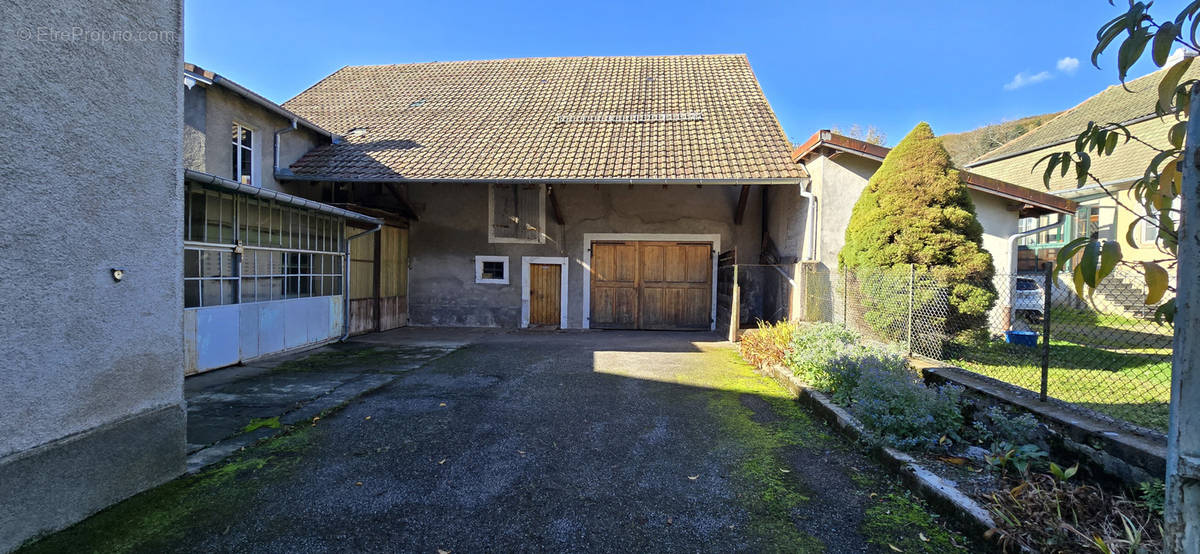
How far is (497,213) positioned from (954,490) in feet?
32.3

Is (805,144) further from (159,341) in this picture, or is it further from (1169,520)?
(159,341)

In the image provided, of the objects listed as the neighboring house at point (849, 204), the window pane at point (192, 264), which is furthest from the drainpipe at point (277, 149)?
the neighboring house at point (849, 204)

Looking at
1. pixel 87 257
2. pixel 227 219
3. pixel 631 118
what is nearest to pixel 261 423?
pixel 87 257

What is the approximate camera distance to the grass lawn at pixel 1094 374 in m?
4.72

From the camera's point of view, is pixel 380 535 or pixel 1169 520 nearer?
pixel 1169 520

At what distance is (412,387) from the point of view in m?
5.94

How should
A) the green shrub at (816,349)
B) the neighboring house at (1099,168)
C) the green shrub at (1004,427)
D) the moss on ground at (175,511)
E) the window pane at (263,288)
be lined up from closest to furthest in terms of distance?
the moss on ground at (175,511) < the green shrub at (1004,427) < the green shrub at (816,349) < the window pane at (263,288) < the neighboring house at (1099,168)

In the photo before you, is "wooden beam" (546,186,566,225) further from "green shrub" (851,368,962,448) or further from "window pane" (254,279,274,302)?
"green shrub" (851,368,962,448)

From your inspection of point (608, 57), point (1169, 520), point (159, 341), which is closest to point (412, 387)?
point (159, 341)

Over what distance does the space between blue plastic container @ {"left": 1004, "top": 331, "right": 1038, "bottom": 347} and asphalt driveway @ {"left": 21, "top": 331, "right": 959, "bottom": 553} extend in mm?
4984

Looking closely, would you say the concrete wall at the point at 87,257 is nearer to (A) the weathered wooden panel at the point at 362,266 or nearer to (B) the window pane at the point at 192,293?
(B) the window pane at the point at 192,293

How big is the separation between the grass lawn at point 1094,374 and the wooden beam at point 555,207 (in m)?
7.54

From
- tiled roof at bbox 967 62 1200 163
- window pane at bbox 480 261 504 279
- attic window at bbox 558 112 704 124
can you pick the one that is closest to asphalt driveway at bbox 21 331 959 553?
window pane at bbox 480 261 504 279

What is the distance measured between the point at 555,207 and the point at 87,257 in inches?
338
